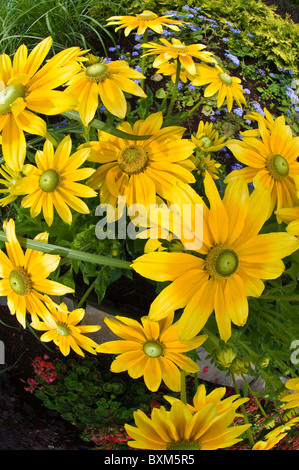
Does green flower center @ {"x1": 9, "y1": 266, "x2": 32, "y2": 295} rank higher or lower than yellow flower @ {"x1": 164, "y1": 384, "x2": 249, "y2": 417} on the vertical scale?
higher

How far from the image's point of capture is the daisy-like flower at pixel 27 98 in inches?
29.4

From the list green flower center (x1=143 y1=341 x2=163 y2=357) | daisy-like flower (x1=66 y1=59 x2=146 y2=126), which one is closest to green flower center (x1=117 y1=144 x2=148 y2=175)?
daisy-like flower (x1=66 y1=59 x2=146 y2=126)

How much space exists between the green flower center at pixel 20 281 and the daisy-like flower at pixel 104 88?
0.43 metres

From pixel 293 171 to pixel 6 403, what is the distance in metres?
1.69

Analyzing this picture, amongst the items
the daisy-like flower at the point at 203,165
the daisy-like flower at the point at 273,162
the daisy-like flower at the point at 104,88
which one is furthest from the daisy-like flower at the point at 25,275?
the daisy-like flower at the point at 203,165

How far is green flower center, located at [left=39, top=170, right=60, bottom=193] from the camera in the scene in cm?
98

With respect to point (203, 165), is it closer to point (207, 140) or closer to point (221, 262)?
point (207, 140)

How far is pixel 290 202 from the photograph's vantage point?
95 centimetres

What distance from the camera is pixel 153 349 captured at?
1.00m

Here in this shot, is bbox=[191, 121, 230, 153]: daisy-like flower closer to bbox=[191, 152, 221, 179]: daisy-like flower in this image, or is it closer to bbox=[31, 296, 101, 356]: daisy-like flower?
bbox=[191, 152, 221, 179]: daisy-like flower

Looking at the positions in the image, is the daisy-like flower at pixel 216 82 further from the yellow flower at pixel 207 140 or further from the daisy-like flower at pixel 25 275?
the daisy-like flower at pixel 25 275

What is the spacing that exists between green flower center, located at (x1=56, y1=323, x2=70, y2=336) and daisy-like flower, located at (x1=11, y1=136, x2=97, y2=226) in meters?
0.33

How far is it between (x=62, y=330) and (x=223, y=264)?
0.59 m

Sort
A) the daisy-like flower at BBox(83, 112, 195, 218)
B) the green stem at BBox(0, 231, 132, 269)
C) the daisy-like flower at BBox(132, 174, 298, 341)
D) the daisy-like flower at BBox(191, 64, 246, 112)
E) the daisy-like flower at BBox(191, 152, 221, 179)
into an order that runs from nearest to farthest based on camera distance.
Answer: the daisy-like flower at BBox(132, 174, 298, 341) → the green stem at BBox(0, 231, 132, 269) → the daisy-like flower at BBox(83, 112, 195, 218) → the daisy-like flower at BBox(191, 64, 246, 112) → the daisy-like flower at BBox(191, 152, 221, 179)
